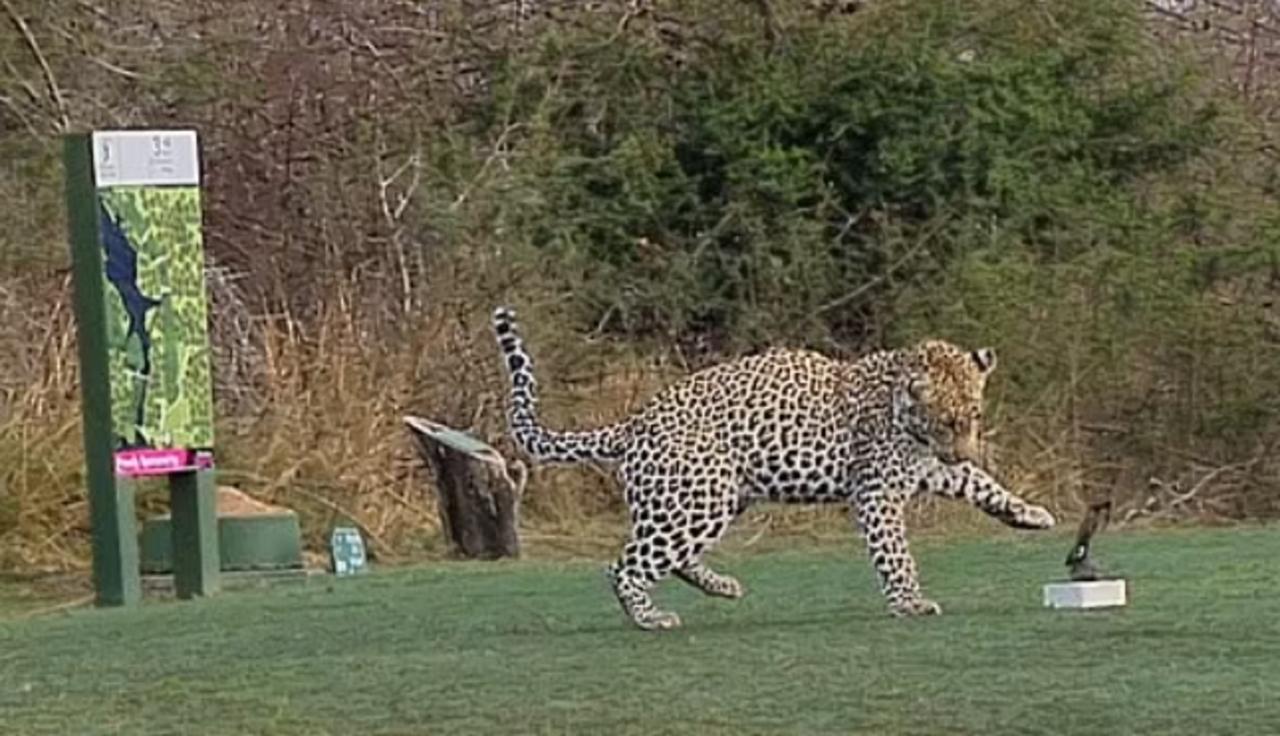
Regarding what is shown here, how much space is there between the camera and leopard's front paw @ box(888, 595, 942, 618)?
1023 cm

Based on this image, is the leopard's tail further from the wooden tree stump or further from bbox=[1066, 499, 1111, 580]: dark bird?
the wooden tree stump

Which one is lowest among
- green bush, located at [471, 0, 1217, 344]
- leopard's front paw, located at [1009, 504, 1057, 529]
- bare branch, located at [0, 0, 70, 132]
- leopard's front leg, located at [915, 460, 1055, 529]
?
leopard's front paw, located at [1009, 504, 1057, 529]

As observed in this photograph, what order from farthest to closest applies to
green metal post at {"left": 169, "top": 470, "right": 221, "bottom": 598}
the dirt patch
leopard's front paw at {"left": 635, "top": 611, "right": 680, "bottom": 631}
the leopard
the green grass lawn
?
1. the dirt patch
2. green metal post at {"left": 169, "top": 470, "right": 221, "bottom": 598}
3. leopard's front paw at {"left": 635, "top": 611, "right": 680, "bottom": 631}
4. the leopard
5. the green grass lawn

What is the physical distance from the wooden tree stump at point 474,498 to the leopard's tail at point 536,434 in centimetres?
485

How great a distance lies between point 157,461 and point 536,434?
10.7 ft

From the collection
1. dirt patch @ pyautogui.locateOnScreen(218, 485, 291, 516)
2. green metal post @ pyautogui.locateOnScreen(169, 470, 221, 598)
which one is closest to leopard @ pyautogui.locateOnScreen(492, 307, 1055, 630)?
green metal post @ pyautogui.locateOnScreen(169, 470, 221, 598)

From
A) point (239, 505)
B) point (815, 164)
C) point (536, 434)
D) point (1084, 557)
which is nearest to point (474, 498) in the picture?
point (239, 505)

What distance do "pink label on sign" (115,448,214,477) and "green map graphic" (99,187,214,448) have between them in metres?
0.03

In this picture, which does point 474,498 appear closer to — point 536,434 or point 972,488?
point 536,434

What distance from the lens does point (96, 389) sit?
526 inches

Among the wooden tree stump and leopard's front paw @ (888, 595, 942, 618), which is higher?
the wooden tree stump

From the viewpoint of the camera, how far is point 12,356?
1736 cm

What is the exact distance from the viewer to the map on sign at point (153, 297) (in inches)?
526

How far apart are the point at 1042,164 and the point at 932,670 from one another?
1145 centimetres
